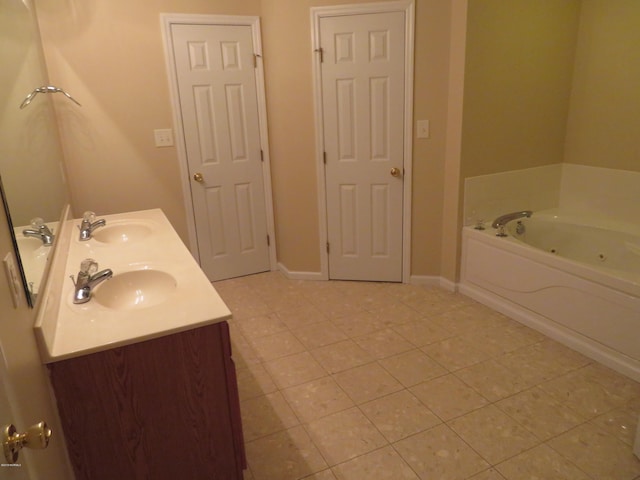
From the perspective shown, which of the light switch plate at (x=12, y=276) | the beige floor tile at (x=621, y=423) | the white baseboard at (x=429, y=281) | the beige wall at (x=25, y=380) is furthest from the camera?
the white baseboard at (x=429, y=281)

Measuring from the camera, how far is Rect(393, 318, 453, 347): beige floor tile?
2.85 metres

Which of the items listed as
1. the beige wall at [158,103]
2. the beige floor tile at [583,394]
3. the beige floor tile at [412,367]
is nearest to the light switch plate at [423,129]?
the beige wall at [158,103]

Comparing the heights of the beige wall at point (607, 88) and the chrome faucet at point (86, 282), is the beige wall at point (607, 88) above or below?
above

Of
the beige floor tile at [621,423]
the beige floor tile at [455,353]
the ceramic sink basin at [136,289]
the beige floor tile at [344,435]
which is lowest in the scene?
the beige floor tile at [344,435]

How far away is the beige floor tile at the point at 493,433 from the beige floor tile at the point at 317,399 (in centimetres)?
54

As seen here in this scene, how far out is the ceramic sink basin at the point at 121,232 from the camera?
2.58 meters

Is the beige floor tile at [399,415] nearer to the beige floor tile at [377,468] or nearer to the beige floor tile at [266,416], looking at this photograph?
the beige floor tile at [377,468]

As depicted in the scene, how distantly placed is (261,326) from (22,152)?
1934 mm

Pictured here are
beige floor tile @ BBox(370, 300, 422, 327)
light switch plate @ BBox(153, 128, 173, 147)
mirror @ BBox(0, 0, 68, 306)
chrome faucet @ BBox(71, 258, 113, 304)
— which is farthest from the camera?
light switch plate @ BBox(153, 128, 173, 147)

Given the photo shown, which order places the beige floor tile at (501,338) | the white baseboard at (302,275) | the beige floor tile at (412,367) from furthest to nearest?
the white baseboard at (302,275), the beige floor tile at (501,338), the beige floor tile at (412,367)

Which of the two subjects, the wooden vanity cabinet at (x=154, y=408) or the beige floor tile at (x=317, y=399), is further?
the beige floor tile at (x=317, y=399)

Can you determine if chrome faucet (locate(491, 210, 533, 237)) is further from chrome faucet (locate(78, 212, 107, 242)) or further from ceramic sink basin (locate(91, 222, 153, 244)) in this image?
chrome faucet (locate(78, 212, 107, 242))

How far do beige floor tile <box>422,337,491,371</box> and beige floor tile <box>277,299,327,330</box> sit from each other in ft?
2.58

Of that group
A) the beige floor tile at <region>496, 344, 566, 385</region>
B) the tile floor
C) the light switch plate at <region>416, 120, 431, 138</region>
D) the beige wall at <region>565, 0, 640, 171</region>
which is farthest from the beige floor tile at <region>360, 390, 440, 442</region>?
the beige wall at <region>565, 0, 640, 171</region>
